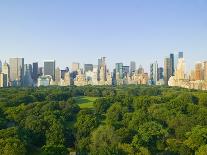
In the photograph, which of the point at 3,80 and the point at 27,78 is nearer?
the point at 3,80

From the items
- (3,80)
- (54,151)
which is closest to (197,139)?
(54,151)

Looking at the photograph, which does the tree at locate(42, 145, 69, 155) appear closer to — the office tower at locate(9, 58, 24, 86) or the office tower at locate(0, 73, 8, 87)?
the office tower at locate(0, 73, 8, 87)

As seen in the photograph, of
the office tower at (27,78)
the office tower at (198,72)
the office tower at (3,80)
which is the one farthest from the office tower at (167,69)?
the office tower at (3,80)

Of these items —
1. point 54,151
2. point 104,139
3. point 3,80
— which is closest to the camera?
point 54,151

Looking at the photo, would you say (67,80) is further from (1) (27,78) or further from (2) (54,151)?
(2) (54,151)

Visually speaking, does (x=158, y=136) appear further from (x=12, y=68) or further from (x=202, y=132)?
(x=12, y=68)

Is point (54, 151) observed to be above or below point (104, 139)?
below

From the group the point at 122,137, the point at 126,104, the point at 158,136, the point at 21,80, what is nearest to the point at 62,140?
the point at 122,137

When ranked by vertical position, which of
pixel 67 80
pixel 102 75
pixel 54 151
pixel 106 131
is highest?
pixel 102 75

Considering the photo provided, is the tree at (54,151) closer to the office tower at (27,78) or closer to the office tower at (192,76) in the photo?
the office tower at (192,76)

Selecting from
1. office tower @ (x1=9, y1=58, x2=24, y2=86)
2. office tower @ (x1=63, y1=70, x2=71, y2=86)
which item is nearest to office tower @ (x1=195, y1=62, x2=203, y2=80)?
office tower @ (x1=63, y1=70, x2=71, y2=86)
